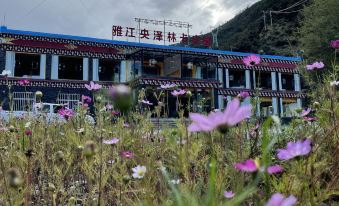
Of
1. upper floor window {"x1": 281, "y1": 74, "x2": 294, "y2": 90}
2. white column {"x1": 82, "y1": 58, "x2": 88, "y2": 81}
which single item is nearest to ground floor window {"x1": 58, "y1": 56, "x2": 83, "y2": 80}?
white column {"x1": 82, "y1": 58, "x2": 88, "y2": 81}

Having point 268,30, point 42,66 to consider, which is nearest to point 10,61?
point 42,66

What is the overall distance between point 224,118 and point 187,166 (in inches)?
29.2

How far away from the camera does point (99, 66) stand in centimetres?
1991

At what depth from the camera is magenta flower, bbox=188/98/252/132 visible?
1.89 feet

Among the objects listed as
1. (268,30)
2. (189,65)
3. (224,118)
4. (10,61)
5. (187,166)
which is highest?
(268,30)

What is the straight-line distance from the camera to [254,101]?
2293 mm

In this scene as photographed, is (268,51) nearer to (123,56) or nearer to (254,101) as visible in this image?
(123,56)

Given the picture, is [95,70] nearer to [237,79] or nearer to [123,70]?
[123,70]

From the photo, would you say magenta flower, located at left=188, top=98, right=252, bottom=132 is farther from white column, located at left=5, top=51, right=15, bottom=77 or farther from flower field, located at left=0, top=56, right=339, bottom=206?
white column, located at left=5, top=51, right=15, bottom=77

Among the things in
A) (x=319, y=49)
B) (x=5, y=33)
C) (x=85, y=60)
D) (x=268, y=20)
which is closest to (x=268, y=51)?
(x=268, y=20)

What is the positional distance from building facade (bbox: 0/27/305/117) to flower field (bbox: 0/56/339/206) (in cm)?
1427

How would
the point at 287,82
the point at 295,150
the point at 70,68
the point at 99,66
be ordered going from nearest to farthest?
the point at 295,150
the point at 70,68
the point at 99,66
the point at 287,82

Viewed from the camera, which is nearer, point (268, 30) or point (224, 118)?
point (224, 118)

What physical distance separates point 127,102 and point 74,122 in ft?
8.03
